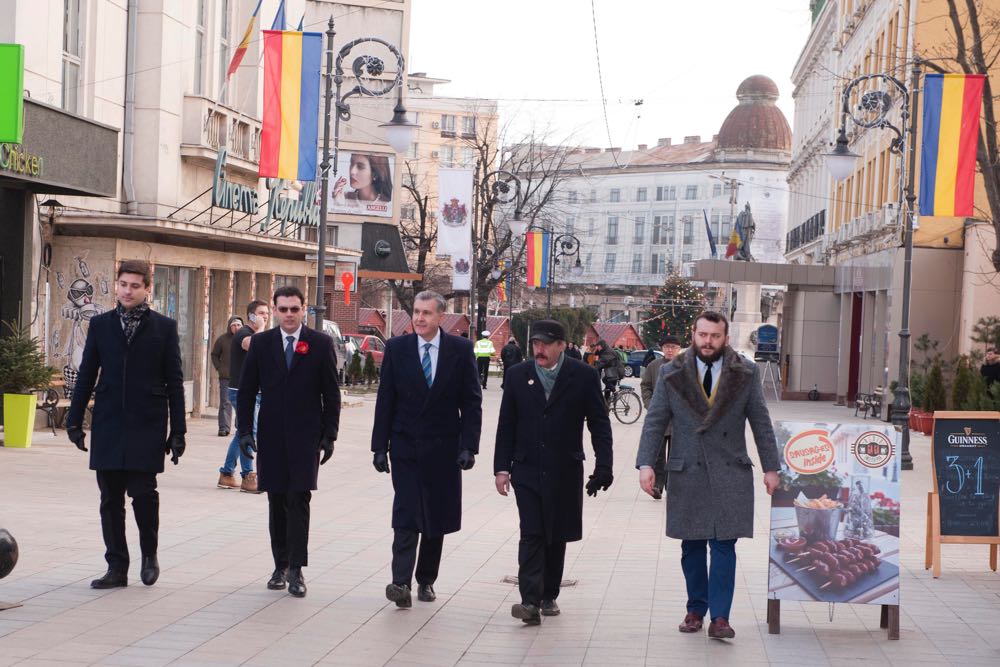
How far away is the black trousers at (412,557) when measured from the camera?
328 inches

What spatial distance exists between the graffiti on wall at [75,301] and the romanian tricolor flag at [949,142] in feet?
37.9

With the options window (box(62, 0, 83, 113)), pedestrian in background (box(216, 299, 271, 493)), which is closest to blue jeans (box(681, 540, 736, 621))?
pedestrian in background (box(216, 299, 271, 493))

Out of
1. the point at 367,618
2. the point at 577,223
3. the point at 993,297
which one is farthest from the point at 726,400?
the point at 577,223

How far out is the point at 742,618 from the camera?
8586 mm

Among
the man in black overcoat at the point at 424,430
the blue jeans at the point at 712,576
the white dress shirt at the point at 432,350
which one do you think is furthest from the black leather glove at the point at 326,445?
the blue jeans at the point at 712,576

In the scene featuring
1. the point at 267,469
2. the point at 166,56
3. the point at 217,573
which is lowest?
the point at 217,573

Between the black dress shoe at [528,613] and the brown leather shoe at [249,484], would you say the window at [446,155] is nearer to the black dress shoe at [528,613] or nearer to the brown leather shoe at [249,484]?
the brown leather shoe at [249,484]

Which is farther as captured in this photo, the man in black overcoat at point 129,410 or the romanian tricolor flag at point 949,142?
the romanian tricolor flag at point 949,142

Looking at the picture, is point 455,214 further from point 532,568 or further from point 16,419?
point 532,568

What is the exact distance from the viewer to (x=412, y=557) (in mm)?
8383

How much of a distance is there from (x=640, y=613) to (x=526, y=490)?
107cm

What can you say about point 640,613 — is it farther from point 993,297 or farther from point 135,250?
point 993,297

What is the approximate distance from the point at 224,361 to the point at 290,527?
415 inches

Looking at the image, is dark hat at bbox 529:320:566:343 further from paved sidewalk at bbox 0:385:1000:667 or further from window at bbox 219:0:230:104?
window at bbox 219:0:230:104
